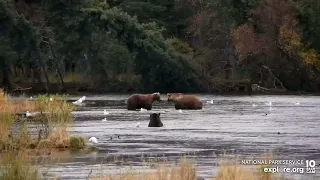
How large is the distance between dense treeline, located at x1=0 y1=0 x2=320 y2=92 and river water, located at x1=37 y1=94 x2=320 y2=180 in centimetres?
3363

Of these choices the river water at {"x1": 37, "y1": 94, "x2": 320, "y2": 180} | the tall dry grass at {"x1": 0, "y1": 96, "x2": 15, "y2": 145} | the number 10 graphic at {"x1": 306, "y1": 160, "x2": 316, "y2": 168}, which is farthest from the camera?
the tall dry grass at {"x1": 0, "y1": 96, "x2": 15, "y2": 145}

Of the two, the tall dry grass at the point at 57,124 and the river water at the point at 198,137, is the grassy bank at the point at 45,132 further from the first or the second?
the river water at the point at 198,137

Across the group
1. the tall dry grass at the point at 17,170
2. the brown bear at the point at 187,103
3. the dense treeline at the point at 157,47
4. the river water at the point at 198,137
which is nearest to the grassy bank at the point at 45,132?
the river water at the point at 198,137

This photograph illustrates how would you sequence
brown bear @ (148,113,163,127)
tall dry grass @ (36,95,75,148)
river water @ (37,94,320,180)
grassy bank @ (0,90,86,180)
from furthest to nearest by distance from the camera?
brown bear @ (148,113,163,127) < tall dry grass @ (36,95,75,148) < grassy bank @ (0,90,86,180) < river water @ (37,94,320,180)

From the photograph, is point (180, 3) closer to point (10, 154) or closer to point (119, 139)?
point (119, 139)

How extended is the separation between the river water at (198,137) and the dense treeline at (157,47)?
110ft

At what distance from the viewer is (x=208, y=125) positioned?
3775cm

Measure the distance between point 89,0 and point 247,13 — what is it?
1797 cm

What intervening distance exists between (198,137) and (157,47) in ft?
172

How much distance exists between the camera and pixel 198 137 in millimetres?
31500

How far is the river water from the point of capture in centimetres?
2297

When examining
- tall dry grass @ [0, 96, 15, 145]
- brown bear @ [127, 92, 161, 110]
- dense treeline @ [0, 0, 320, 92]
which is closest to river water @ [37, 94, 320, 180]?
brown bear @ [127, 92, 161, 110]

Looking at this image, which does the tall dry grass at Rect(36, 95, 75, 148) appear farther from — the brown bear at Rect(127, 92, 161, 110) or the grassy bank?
the brown bear at Rect(127, 92, 161, 110)

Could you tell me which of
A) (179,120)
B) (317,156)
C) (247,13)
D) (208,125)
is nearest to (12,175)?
(317,156)
